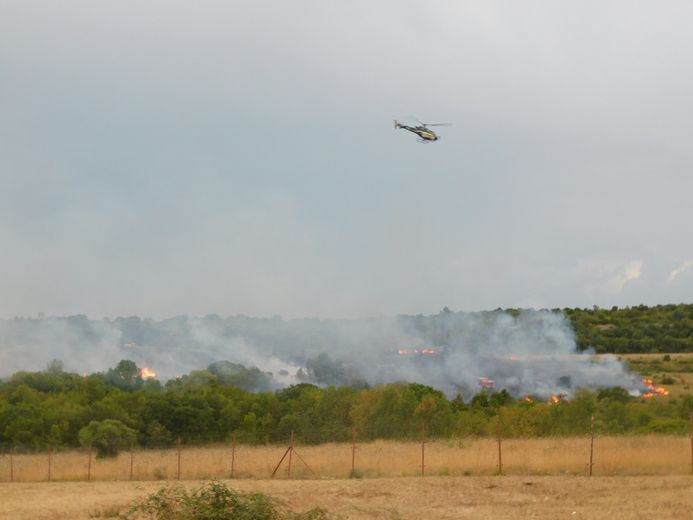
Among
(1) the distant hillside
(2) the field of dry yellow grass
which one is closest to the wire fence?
(2) the field of dry yellow grass

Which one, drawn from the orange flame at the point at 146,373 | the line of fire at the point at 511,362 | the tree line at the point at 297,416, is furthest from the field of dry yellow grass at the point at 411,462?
the orange flame at the point at 146,373

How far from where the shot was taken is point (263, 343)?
11669 cm

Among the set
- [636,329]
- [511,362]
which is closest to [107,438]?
[511,362]

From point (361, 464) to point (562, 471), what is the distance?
24.7 feet

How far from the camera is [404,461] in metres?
33.3

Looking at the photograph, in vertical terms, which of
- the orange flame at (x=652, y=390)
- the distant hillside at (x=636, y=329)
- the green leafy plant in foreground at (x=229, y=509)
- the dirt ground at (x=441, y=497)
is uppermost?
the distant hillside at (x=636, y=329)

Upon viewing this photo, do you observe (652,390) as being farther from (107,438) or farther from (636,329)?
(636,329)

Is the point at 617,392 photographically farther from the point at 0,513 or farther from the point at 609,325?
the point at 609,325

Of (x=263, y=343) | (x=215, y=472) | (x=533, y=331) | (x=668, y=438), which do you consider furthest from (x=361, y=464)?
(x=263, y=343)

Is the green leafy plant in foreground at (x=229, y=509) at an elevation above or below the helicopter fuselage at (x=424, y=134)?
below

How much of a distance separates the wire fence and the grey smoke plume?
3550cm

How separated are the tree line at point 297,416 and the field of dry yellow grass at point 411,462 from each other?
12.8 feet

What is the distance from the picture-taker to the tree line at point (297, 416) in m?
44.0

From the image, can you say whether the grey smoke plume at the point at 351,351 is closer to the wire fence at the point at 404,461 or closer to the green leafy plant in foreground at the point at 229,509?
the wire fence at the point at 404,461
